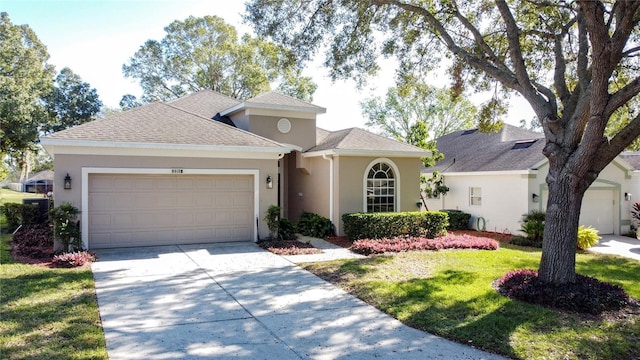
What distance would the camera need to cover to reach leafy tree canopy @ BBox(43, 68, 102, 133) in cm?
2586

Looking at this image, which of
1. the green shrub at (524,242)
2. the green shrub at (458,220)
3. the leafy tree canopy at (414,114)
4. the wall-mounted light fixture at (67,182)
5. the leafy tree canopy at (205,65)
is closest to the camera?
the wall-mounted light fixture at (67,182)

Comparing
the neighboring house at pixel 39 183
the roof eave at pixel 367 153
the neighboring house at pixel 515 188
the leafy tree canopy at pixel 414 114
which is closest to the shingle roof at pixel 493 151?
the neighboring house at pixel 515 188

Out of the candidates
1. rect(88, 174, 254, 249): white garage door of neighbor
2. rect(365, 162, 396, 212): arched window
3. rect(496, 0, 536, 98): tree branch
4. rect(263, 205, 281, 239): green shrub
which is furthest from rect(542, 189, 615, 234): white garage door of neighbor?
rect(88, 174, 254, 249): white garage door of neighbor

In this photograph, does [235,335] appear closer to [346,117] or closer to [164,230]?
[164,230]

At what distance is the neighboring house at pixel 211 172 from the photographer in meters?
11.0

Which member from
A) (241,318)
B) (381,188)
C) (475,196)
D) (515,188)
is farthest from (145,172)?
(475,196)

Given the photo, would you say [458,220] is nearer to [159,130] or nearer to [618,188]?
[618,188]

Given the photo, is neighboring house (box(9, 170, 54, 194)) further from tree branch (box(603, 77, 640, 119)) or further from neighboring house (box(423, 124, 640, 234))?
tree branch (box(603, 77, 640, 119))

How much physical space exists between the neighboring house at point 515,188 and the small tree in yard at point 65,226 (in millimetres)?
14018

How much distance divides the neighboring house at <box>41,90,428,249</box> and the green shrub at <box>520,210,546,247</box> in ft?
12.3

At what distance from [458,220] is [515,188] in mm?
2734

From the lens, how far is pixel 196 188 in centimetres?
1222

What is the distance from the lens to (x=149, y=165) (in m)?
11.4

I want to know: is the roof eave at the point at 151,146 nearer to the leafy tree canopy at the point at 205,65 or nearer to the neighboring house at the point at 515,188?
the neighboring house at the point at 515,188
